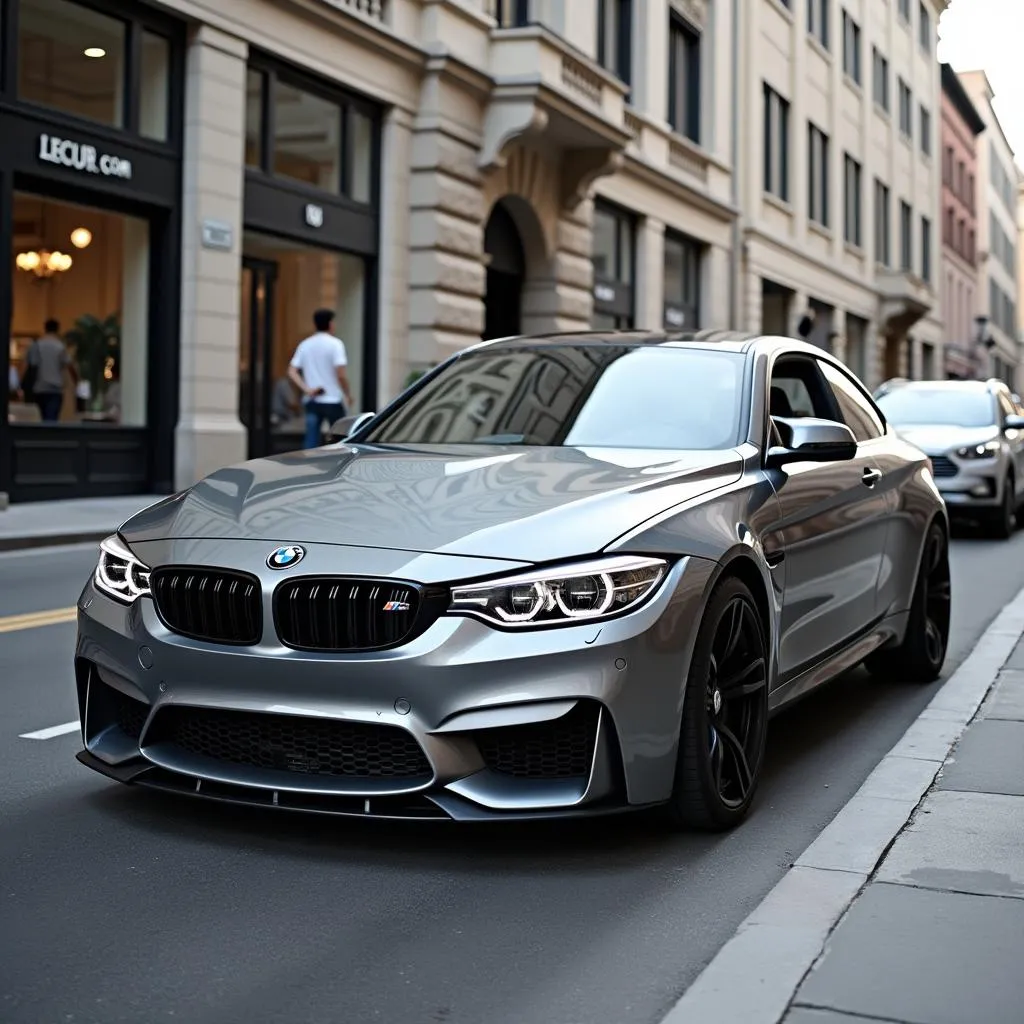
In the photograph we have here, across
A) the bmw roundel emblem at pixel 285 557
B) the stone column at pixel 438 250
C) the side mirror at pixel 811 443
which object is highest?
the stone column at pixel 438 250

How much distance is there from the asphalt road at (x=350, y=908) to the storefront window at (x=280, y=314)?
13248 mm

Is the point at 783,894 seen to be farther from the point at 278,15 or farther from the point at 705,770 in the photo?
the point at 278,15

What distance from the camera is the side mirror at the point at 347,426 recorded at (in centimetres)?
585

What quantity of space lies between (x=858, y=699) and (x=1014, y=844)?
7.78 ft

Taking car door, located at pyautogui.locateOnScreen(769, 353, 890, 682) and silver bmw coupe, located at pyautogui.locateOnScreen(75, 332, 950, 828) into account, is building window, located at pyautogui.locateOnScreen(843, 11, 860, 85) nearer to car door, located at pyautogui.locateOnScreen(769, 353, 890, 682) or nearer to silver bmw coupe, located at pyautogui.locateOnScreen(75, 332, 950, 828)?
car door, located at pyautogui.locateOnScreen(769, 353, 890, 682)

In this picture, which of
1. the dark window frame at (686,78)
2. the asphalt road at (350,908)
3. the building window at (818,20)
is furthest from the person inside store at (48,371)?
the building window at (818,20)

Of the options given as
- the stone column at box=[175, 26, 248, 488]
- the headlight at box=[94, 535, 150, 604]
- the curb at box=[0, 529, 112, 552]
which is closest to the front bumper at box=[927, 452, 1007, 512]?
the stone column at box=[175, 26, 248, 488]

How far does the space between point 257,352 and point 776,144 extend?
20.7 m

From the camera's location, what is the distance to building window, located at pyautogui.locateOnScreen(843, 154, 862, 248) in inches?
1714

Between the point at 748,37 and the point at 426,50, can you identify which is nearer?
the point at 426,50

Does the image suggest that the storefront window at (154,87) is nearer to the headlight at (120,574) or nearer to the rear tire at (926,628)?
the rear tire at (926,628)

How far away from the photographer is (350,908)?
3719 millimetres

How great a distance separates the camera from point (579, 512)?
164 inches

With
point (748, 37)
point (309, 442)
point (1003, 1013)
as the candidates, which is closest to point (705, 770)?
point (1003, 1013)
